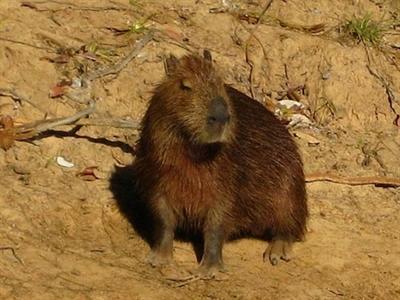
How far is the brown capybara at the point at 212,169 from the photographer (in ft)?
18.2

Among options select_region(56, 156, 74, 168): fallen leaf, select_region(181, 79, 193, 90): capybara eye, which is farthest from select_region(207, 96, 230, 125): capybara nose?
select_region(56, 156, 74, 168): fallen leaf

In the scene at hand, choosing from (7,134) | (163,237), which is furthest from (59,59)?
(163,237)

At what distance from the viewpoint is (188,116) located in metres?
5.50

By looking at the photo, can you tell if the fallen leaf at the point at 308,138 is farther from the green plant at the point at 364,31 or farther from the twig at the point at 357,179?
the green plant at the point at 364,31

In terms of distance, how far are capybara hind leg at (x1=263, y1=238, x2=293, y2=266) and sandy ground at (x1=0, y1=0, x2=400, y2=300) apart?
0.15ft

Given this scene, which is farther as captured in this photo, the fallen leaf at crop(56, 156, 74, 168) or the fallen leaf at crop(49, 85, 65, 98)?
the fallen leaf at crop(49, 85, 65, 98)

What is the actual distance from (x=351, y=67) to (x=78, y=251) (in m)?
3.27

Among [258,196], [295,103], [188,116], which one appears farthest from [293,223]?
[295,103]

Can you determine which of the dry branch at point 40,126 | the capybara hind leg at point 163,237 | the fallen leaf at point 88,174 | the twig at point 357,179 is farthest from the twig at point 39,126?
the twig at point 357,179

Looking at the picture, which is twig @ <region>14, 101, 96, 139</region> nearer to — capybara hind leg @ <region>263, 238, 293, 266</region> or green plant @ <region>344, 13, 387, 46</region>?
capybara hind leg @ <region>263, 238, 293, 266</region>

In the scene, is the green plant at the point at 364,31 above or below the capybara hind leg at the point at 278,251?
above

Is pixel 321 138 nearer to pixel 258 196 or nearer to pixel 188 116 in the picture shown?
pixel 258 196

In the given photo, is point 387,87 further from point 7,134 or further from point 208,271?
point 7,134

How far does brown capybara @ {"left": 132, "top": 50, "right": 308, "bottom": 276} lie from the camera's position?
5.55m
